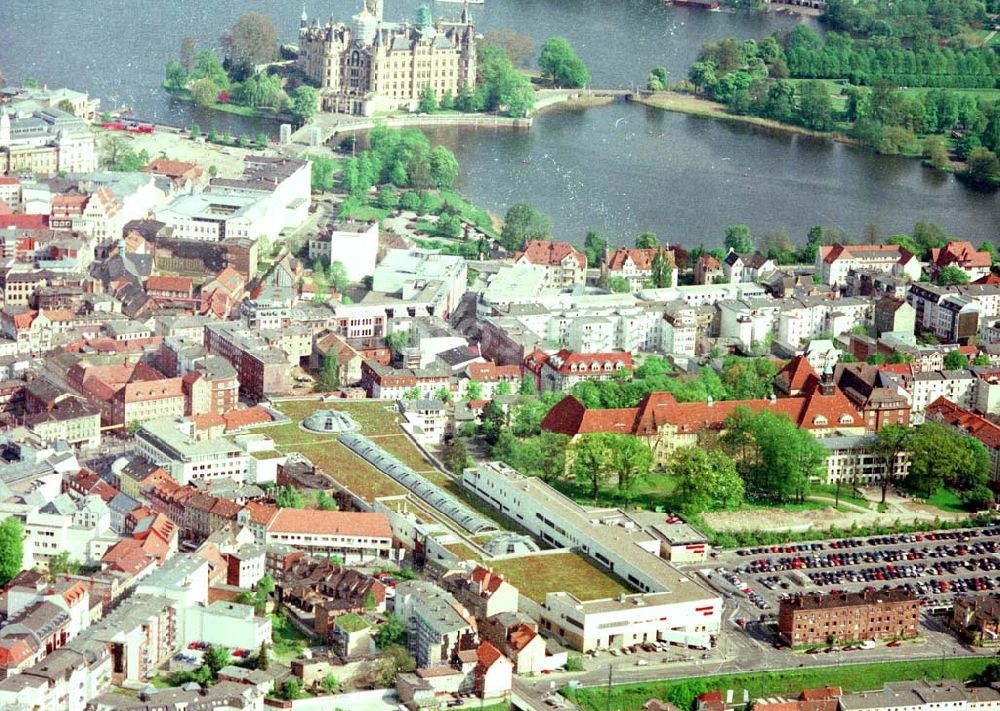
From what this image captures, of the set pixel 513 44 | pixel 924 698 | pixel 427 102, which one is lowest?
pixel 924 698

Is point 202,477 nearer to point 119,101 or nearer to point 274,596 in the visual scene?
point 274,596

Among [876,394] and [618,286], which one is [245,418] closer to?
[876,394]

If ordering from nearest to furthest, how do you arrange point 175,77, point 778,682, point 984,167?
1. point 778,682
2. point 984,167
3. point 175,77

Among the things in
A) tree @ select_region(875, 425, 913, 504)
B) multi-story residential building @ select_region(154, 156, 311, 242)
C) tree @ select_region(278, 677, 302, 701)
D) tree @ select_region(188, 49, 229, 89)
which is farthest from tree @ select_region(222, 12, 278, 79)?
tree @ select_region(278, 677, 302, 701)

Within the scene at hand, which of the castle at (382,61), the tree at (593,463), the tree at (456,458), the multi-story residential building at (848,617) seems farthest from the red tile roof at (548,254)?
the castle at (382,61)

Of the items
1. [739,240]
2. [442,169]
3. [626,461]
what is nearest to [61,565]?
[626,461]

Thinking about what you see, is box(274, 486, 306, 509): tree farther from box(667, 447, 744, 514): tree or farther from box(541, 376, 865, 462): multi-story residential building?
box(667, 447, 744, 514): tree
